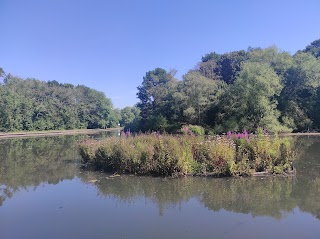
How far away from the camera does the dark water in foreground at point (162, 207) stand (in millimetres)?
6559

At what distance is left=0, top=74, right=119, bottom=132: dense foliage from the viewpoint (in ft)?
215

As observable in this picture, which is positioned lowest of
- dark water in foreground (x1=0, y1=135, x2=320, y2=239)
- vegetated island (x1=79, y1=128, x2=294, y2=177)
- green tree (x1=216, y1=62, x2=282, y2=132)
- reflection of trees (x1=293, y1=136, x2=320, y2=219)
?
dark water in foreground (x1=0, y1=135, x2=320, y2=239)

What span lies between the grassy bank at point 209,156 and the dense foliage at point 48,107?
2284 inches

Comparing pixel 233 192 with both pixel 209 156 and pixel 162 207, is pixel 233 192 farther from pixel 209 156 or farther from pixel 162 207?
pixel 209 156

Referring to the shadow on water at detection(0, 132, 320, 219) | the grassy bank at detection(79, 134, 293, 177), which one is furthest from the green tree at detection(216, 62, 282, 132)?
the grassy bank at detection(79, 134, 293, 177)

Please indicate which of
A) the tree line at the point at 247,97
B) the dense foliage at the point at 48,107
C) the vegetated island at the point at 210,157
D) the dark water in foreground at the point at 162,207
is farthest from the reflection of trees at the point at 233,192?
the dense foliage at the point at 48,107

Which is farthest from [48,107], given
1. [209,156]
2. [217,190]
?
[217,190]

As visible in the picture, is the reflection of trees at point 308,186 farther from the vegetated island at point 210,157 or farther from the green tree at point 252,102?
the green tree at point 252,102

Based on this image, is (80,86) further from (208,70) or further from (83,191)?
(83,191)

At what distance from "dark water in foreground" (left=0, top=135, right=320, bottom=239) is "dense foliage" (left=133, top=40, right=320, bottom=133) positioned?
946 inches

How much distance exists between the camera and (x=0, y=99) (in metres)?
62.5

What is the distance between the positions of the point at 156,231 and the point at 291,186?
5.26m

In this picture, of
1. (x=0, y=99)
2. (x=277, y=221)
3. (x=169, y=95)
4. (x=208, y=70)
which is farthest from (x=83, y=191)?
(x=0, y=99)

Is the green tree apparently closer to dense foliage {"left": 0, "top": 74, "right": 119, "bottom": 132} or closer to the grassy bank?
the grassy bank
